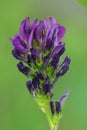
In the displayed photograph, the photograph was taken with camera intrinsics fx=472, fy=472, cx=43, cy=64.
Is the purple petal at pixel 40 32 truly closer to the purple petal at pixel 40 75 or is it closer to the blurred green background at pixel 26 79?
the purple petal at pixel 40 75

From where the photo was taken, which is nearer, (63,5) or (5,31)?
(5,31)

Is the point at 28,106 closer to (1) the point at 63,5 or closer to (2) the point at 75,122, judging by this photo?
(2) the point at 75,122

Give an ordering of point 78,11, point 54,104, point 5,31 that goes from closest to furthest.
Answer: point 54,104, point 5,31, point 78,11

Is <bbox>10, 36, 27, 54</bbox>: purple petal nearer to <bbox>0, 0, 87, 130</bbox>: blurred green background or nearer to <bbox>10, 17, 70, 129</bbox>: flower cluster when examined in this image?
<bbox>10, 17, 70, 129</bbox>: flower cluster

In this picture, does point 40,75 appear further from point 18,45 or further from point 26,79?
point 26,79

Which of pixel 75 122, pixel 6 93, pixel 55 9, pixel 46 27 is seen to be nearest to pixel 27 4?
pixel 55 9

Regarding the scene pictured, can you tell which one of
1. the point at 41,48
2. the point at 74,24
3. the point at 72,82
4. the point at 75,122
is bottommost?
the point at 75,122

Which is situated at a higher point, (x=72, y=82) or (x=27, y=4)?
(x=27, y=4)
